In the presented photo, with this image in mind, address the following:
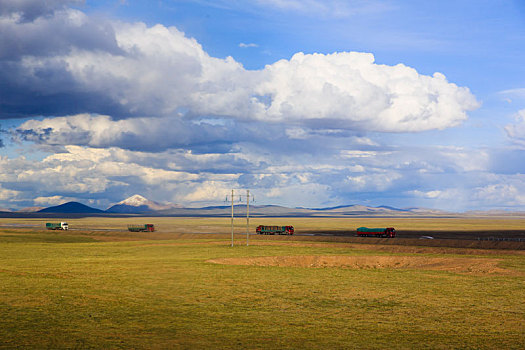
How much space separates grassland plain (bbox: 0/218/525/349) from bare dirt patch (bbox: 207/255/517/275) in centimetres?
296

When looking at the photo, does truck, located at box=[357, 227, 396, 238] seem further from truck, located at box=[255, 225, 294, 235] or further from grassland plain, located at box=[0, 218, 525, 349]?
grassland plain, located at box=[0, 218, 525, 349]

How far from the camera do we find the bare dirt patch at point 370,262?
4991cm

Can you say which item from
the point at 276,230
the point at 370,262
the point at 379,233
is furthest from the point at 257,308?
the point at 276,230

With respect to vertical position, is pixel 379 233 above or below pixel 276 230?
below

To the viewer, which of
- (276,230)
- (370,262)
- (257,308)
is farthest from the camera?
(276,230)

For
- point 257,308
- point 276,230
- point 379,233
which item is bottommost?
point 257,308

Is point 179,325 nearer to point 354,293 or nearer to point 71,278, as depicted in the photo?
point 354,293

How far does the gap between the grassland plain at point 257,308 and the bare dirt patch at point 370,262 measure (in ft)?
9.71

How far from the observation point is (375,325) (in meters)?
24.2

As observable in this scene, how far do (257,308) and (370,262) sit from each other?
98.4ft

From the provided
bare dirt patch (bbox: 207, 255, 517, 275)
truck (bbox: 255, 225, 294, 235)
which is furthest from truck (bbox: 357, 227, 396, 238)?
bare dirt patch (bbox: 207, 255, 517, 275)

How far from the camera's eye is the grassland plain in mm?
20891

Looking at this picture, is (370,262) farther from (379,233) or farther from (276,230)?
(276,230)

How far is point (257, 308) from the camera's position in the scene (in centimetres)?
2809
